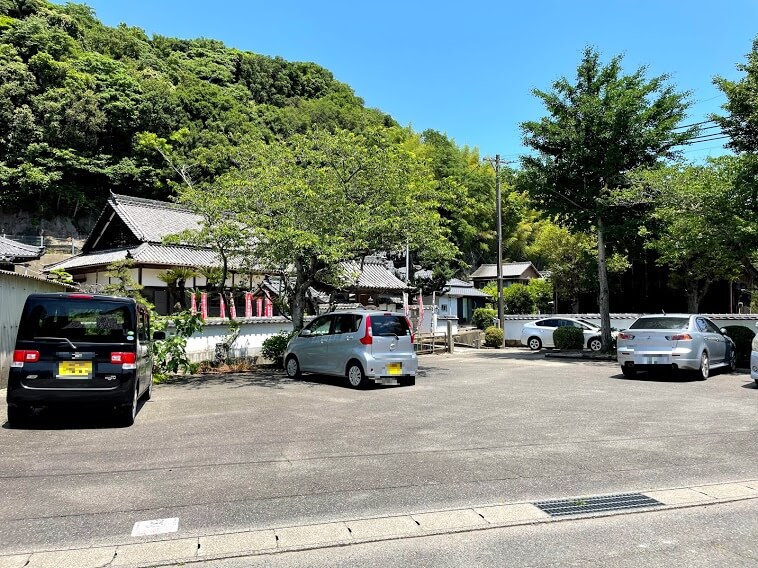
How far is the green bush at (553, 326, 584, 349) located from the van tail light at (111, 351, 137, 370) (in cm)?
1840

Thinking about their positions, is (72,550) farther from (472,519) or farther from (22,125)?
(22,125)

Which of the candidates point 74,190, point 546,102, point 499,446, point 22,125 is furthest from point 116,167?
point 499,446

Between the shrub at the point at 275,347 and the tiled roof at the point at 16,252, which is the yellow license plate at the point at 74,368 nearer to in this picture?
the tiled roof at the point at 16,252

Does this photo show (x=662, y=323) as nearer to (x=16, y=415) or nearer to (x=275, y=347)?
(x=275, y=347)

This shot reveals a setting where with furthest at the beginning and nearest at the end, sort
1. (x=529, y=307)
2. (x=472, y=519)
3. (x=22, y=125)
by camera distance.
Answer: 1. (x=22, y=125)
2. (x=529, y=307)
3. (x=472, y=519)

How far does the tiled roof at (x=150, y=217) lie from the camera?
1006 inches

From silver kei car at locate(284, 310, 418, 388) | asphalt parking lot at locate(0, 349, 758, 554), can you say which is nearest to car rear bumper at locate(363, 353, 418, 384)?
silver kei car at locate(284, 310, 418, 388)

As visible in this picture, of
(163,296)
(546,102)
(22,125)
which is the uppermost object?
(22,125)

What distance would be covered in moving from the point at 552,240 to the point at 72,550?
3555cm

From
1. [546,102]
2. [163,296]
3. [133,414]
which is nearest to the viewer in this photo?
[133,414]

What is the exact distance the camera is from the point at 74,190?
46.1 meters

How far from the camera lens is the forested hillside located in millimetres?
44781

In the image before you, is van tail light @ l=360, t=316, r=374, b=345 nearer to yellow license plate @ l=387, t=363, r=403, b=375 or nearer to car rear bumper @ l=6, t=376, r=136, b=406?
yellow license plate @ l=387, t=363, r=403, b=375

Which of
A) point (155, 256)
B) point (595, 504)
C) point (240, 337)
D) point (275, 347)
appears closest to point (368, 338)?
point (275, 347)
